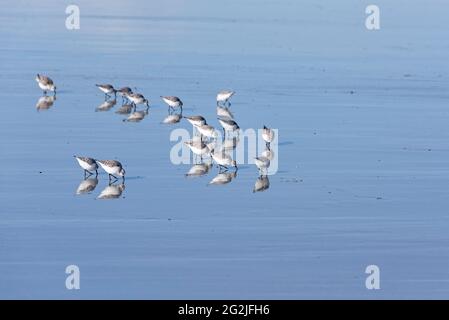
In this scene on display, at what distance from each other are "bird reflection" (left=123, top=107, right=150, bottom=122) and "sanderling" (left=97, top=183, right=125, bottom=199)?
4.22 meters

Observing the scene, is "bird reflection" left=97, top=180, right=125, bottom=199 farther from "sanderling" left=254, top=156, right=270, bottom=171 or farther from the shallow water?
"sanderling" left=254, top=156, right=270, bottom=171

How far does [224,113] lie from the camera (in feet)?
65.2

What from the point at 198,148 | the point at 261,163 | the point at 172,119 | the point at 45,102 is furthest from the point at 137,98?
the point at 261,163

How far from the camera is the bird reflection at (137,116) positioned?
64.1 feet

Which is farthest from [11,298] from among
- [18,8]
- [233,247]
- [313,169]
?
[18,8]

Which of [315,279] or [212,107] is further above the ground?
[212,107]

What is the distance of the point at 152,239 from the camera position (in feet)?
43.2

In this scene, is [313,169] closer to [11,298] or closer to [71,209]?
[71,209]

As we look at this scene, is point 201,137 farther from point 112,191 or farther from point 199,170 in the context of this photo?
point 112,191

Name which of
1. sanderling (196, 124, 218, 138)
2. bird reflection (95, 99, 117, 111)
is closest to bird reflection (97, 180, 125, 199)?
sanderling (196, 124, 218, 138)

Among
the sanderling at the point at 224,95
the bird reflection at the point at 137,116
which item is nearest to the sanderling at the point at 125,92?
the bird reflection at the point at 137,116

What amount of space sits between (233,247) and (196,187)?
2.43 metres

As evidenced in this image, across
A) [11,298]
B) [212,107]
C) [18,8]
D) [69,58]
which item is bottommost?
[11,298]

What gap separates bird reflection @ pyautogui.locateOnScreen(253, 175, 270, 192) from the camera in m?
15.3
